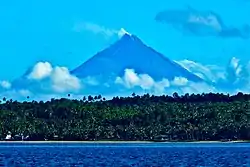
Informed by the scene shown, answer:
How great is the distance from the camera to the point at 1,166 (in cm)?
8944

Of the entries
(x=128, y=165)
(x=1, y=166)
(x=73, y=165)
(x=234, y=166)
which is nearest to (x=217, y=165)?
(x=234, y=166)

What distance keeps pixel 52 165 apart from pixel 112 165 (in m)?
6.19

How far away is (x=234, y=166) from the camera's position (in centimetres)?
9181

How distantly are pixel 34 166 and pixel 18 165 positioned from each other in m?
2.11

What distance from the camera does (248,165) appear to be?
93625 millimetres

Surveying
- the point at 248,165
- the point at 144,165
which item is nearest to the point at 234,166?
the point at 248,165

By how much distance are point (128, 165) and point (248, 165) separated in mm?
12338

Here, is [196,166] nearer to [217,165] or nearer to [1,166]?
[217,165]

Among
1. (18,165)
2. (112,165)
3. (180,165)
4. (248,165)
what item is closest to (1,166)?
(18,165)

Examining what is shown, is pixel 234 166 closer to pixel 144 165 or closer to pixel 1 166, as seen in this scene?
pixel 144 165

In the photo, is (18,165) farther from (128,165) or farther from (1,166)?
(128,165)

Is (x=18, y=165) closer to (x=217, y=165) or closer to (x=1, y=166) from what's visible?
(x=1, y=166)

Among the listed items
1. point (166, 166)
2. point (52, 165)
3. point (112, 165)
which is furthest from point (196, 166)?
point (52, 165)

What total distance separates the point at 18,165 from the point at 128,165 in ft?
36.9
